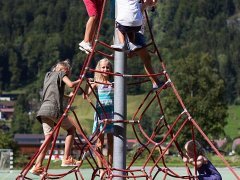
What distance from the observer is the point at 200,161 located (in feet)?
28.2

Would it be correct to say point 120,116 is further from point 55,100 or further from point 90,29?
point 90,29

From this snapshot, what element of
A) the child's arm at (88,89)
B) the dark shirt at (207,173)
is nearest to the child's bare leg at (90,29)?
the child's arm at (88,89)

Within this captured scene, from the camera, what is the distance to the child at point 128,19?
8.40 metres

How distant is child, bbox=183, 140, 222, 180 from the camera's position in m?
8.59

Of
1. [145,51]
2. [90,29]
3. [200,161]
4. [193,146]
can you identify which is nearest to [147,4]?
[145,51]

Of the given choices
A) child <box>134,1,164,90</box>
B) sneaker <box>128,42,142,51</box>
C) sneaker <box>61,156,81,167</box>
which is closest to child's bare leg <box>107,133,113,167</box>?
sneaker <box>61,156,81,167</box>

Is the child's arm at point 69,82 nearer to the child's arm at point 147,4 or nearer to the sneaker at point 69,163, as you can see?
the sneaker at point 69,163

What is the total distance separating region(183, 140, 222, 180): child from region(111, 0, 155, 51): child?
1199mm

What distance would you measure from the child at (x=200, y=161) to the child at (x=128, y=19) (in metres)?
1.20

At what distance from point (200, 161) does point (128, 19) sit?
1691mm

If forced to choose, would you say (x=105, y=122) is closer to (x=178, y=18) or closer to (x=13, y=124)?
(x=13, y=124)

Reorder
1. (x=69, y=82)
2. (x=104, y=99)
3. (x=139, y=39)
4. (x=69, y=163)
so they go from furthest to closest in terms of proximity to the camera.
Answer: (x=104, y=99), (x=69, y=163), (x=139, y=39), (x=69, y=82)

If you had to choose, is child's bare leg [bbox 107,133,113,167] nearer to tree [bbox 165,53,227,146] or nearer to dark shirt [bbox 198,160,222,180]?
dark shirt [bbox 198,160,222,180]

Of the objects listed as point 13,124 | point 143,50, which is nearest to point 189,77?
point 143,50
